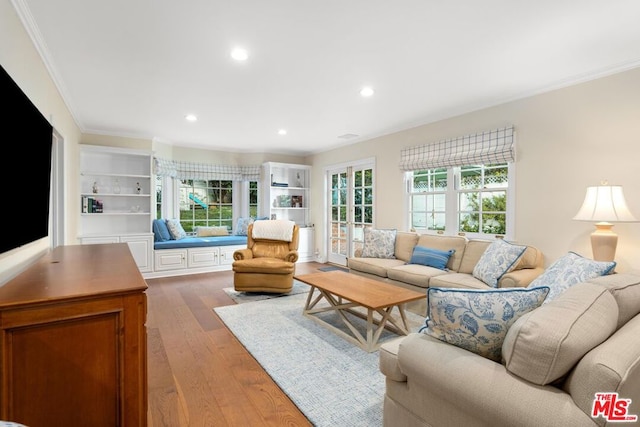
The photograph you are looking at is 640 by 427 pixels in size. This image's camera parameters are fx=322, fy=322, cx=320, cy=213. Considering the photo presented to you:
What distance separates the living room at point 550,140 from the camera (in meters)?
2.30

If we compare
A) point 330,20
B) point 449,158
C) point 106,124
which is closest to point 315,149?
point 449,158

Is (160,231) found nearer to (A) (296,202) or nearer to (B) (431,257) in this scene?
(A) (296,202)

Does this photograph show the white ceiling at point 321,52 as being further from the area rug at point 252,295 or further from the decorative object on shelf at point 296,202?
the decorative object on shelf at point 296,202

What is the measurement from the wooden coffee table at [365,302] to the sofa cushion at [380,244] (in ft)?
3.38

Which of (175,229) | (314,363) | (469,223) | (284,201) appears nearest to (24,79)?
(314,363)

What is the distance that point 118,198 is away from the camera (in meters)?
5.41

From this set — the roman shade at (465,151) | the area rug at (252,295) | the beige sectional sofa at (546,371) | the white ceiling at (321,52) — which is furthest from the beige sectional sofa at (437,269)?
the beige sectional sofa at (546,371)

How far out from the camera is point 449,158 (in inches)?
165

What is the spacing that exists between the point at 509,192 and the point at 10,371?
4.24 m

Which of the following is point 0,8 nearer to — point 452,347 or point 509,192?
point 452,347

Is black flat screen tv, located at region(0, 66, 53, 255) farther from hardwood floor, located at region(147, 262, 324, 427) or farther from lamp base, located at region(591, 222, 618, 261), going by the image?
lamp base, located at region(591, 222, 618, 261)

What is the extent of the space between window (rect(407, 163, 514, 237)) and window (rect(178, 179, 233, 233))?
12.6 feet

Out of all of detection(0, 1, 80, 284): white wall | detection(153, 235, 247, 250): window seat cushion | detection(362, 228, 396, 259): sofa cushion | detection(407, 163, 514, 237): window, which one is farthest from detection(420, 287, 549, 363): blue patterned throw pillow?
detection(153, 235, 247, 250): window seat cushion

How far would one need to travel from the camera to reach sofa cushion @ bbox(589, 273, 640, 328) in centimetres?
137
